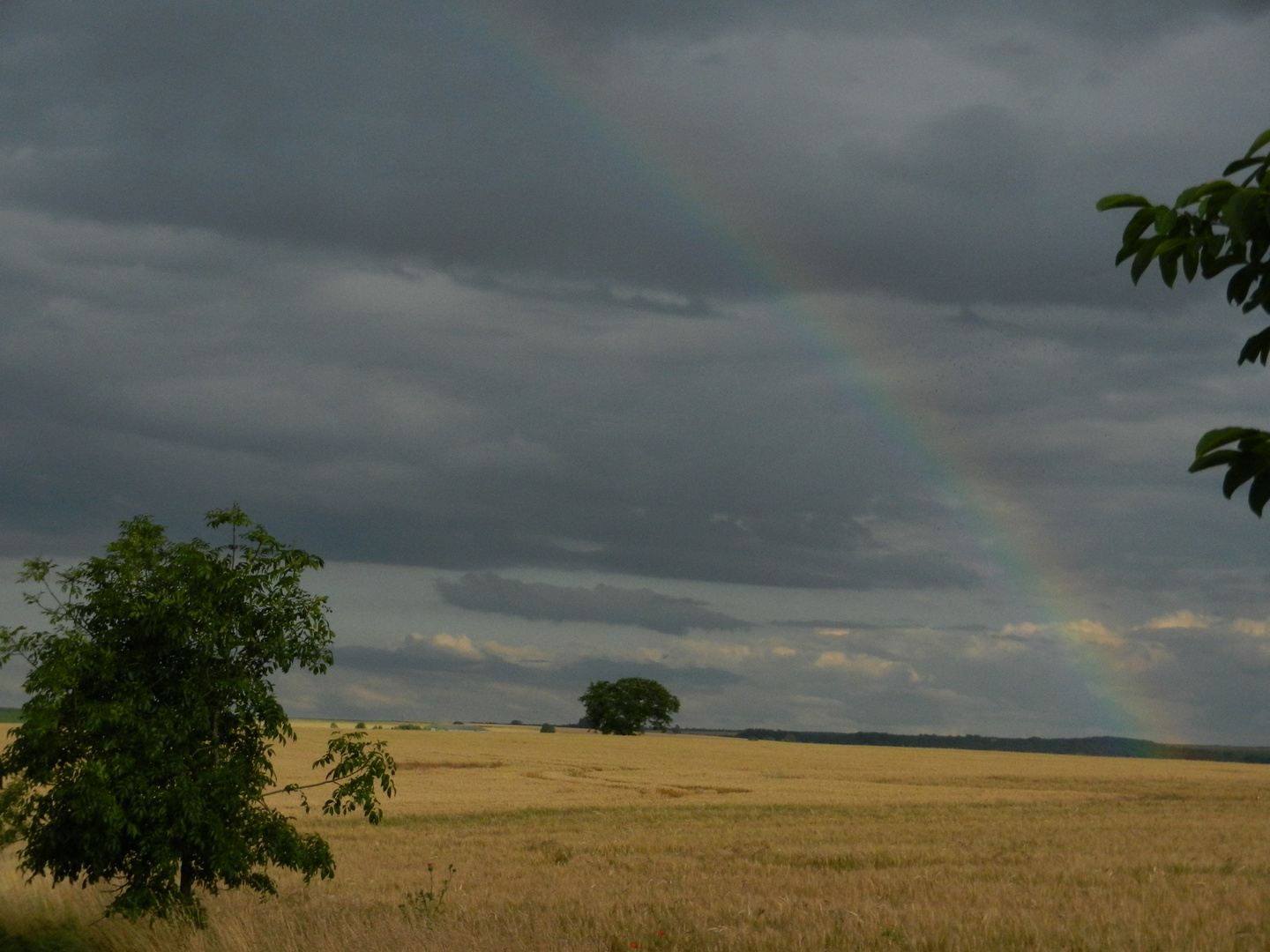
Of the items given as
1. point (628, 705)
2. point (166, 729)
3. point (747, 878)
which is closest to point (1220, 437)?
point (166, 729)

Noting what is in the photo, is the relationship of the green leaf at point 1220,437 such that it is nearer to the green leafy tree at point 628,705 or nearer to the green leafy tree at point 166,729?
the green leafy tree at point 166,729

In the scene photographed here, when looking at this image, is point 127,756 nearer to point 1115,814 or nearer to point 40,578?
point 40,578

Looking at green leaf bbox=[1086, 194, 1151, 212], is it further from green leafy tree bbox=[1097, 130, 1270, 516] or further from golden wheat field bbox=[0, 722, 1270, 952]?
golden wheat field bbox=[0, 722, 1270, 952]

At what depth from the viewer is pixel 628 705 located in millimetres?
158375

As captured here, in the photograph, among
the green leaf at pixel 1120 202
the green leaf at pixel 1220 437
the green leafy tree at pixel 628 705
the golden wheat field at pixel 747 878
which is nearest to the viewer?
the green leaf at pixel 1220 437

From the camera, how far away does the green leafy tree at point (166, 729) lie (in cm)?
1334

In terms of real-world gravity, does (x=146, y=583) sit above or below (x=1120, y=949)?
above

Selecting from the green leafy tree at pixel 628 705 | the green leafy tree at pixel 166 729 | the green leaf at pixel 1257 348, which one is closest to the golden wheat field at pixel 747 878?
the green leafy tree at pixel 166 729

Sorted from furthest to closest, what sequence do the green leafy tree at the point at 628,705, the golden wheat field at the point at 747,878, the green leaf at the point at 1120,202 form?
the green leafy tree at the point at 628,705
the golden wheat field at the point at 747,878
the green leaf at the point at 1120,202

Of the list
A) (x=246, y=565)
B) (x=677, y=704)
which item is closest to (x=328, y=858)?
(x=246, y=565)

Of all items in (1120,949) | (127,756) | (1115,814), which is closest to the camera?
(1120,949)

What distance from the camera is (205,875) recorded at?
1448 cm

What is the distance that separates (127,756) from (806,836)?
2163 centimetres

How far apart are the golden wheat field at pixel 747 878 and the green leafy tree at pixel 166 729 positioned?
2.79 feet
